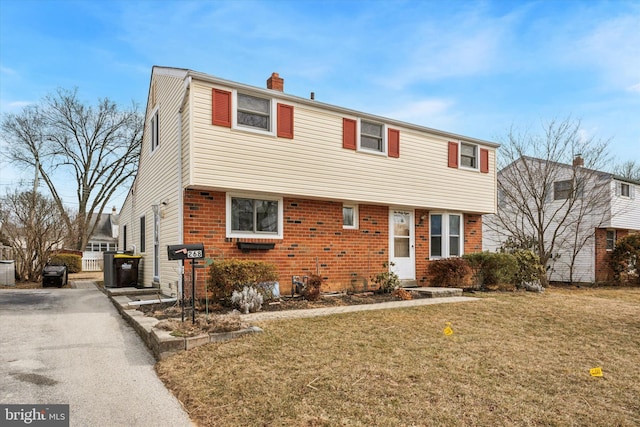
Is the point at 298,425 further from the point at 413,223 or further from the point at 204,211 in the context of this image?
the point at 413,223

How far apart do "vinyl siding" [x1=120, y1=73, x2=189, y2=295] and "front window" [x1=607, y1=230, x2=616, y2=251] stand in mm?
21331

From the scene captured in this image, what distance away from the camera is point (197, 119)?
8539mm

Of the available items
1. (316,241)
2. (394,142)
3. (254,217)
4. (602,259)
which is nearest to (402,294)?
(316,241)

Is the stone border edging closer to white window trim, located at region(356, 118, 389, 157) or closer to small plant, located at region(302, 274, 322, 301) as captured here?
small plant, located at region(302, 274, 322, 301)

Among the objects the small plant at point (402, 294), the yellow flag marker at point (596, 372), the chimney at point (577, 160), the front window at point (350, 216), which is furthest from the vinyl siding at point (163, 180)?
the chimney at point (577, 160)

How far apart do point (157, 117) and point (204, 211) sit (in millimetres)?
4280

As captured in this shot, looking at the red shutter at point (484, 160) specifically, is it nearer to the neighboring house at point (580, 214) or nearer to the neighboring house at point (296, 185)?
the neighboring house at point (296, 185)

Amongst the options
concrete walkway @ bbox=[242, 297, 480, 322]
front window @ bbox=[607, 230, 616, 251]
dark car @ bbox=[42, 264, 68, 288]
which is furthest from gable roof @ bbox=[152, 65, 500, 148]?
front window @ bbox=[607, 230, 616, 251]

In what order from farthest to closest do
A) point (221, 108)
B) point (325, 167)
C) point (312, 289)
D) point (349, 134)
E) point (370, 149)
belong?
point (370, 149), point (349, 134), point (325, 167), point (312, 289), point (221, 108)

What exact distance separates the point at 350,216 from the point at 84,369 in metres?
7.79

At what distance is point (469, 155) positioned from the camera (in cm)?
1384

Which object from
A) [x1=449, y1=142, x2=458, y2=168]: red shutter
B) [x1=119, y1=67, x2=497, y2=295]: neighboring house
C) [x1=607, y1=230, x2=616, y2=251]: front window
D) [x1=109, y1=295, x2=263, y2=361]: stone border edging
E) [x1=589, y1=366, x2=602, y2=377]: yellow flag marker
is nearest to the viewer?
[x1=589, y1=366, x2=602, y2=377]: yellow flag marker

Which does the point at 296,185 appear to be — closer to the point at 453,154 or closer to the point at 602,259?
the point at 453,154

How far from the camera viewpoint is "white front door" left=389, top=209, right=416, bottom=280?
12.2m
